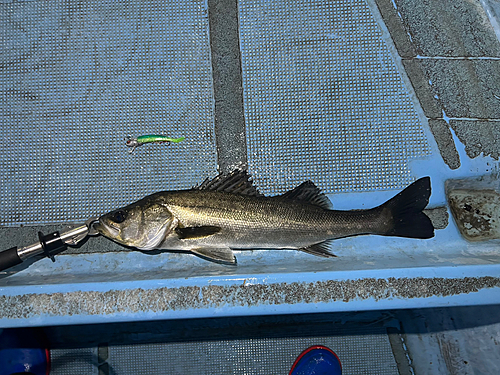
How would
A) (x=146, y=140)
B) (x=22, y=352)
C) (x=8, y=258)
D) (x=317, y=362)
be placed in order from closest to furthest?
(x=8, y=258), (x=146, y=140), (x=22, y=352), (x=317, y=362)

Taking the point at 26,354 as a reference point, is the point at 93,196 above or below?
above

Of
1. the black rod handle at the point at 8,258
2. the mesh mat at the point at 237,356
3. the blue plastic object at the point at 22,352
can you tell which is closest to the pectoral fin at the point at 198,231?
the black rod handle at the point at 8,258

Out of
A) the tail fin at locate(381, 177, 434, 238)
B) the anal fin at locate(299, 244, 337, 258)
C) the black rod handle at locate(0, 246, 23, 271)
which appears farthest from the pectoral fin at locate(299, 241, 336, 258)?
the black rod handle at locate(0, 246, 23, 271)

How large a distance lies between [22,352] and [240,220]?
2614 mm

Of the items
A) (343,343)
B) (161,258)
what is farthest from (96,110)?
(343,343)

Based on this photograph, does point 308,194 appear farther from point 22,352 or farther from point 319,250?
point 22,352

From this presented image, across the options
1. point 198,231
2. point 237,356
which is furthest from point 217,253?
point 237,356

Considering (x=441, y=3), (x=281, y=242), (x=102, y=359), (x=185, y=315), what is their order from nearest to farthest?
(x=185, y=315) → (x=281, y=242) → (x=441, y=3) → (x=102, y=359)

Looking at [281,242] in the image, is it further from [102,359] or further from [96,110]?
[102,359]

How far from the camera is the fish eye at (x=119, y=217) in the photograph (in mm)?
2684

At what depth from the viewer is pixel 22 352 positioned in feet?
10.9

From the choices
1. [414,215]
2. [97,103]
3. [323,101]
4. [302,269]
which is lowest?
[302,269]

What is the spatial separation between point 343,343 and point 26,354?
315 centimetres

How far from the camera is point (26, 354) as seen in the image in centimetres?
332
